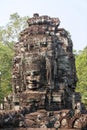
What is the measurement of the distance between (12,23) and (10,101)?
61.9 feet

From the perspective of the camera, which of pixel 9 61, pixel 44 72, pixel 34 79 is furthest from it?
pixel 9 61

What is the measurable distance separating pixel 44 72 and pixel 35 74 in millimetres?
526

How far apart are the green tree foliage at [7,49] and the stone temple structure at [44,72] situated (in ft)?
42.4

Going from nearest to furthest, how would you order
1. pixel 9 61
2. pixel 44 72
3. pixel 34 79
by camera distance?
pixel 34 79, pixel 44 72, pixel 9 61

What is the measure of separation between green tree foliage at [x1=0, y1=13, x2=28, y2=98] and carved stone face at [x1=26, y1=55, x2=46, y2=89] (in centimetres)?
1376

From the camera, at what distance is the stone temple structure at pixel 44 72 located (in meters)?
15.9

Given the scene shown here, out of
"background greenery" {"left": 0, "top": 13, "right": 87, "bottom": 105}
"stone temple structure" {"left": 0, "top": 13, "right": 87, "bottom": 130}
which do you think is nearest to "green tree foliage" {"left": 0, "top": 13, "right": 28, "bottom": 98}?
"background greenery" {"left": 0, "top": 13, "right": 87, "bottom": 105}

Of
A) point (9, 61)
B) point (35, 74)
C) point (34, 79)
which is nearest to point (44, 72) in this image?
point (35, 74)

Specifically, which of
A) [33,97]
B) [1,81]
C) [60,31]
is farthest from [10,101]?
[1,81]

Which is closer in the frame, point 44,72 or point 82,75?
point 44,72

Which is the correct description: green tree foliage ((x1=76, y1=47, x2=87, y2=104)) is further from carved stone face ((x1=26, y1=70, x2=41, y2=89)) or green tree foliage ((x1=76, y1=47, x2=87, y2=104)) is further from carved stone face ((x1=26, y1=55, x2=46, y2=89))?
carved stone face ((x1=26, y1=70, x2=41, y2=89))

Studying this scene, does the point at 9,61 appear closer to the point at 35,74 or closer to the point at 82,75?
the point at 82,75

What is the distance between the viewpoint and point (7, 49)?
3231 centimetres

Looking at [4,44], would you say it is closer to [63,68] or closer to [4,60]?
[4,60]
